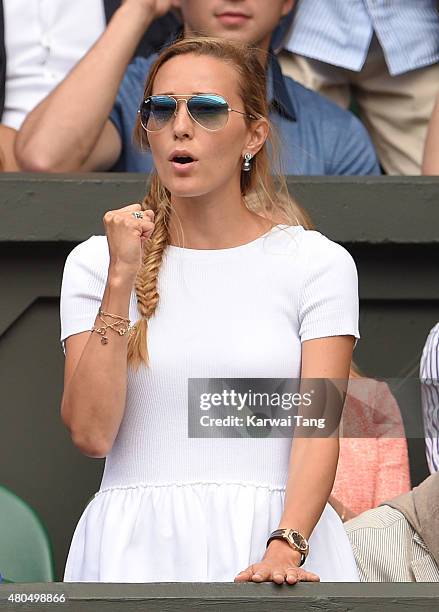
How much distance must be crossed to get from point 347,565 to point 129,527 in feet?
1.43

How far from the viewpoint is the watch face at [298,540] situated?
264cm

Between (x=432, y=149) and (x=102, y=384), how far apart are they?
5.42 feet

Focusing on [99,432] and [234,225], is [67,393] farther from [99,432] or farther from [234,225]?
[234,225]

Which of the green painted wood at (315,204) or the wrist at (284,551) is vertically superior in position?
the green painted wood at (315,204)

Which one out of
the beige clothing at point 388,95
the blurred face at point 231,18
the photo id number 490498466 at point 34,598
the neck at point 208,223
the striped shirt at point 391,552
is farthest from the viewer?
the beige clothing at point 388,95

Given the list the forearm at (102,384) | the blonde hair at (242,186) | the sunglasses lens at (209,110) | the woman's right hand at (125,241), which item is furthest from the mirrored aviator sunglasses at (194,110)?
the forearm at (102,384)

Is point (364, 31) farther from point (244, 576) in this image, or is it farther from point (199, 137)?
point (244, 576)

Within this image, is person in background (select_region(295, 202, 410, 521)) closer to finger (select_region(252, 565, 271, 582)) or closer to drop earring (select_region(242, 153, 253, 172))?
drop earring (select_region(242, 153, 253, 172))

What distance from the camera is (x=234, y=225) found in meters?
3.02

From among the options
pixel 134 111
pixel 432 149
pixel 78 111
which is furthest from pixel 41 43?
pixel 432 149

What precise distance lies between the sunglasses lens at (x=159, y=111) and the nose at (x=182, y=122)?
0.04 feet

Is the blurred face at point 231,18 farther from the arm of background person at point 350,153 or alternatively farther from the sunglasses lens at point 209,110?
the sunglasses lens at point 209,110

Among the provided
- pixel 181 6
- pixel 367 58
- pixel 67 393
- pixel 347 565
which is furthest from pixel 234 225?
pixel 367 58

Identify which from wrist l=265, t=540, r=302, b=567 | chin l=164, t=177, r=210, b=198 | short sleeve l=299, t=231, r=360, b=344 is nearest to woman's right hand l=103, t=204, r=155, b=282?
chin l=164, t=177, r=210, b=198
